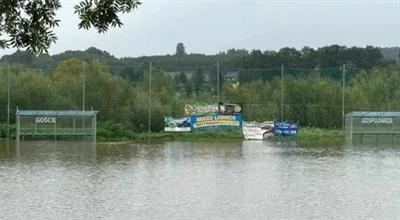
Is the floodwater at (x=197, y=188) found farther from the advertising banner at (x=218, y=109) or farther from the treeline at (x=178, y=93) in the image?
the treeline at (x=178, y=93)

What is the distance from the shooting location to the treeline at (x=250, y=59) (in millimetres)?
61156

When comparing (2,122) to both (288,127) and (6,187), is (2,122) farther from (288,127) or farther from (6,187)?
(6,187)

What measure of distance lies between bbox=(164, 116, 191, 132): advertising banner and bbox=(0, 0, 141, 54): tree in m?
42.1

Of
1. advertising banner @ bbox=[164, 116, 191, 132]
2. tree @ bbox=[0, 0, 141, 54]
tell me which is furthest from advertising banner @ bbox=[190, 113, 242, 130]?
tree @ bbox=[0, 0, 141, 54]

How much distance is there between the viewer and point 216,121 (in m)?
46.4

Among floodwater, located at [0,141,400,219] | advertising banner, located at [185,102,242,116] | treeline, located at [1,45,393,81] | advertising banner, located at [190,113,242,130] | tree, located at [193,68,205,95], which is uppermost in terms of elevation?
treeline, located at [1,45,393,81]

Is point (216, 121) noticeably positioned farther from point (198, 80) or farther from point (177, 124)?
point (198, 80)

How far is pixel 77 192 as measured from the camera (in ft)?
48.4

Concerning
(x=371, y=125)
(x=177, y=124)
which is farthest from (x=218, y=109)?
(x=371, y=125)

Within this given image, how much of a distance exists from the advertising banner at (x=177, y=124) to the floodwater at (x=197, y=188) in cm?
2004

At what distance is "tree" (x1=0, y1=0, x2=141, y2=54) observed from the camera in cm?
370

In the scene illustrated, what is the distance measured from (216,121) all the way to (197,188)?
30741 millimetres

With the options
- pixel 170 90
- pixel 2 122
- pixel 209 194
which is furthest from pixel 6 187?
pixel 170 90

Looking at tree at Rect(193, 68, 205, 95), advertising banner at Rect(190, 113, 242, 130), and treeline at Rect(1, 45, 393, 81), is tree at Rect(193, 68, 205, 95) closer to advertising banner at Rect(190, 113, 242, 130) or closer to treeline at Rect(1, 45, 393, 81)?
treeline at Rect(1, 45, 393, 81)
